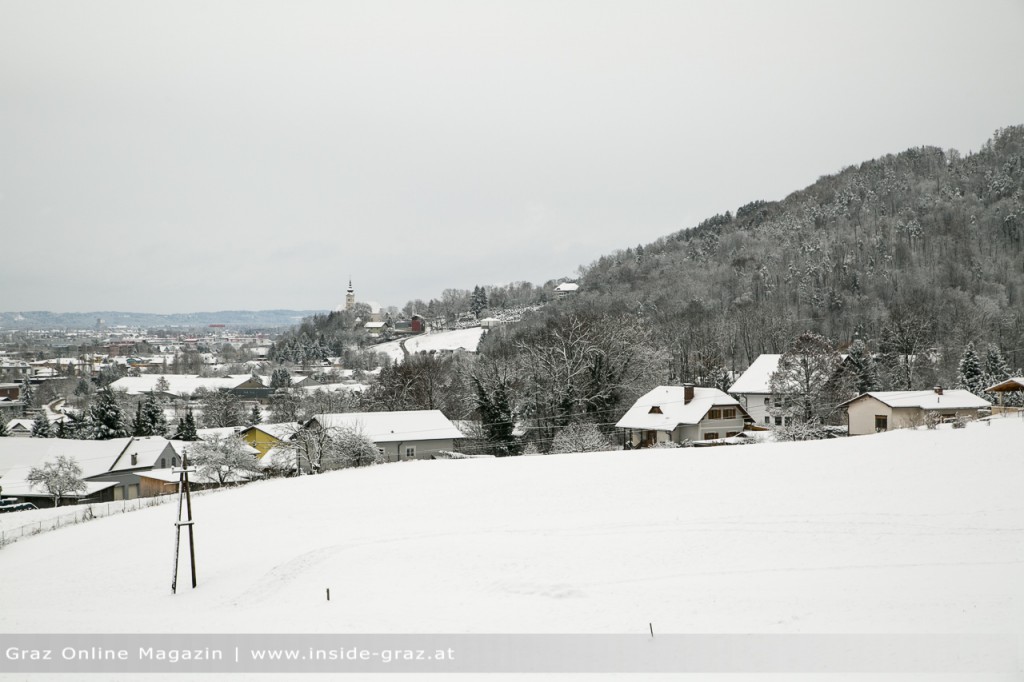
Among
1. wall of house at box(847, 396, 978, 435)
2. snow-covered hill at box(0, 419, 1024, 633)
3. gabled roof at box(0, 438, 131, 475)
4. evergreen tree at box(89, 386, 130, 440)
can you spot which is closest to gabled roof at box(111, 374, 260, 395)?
evergreen tree at box(89, 386, 130, 440)

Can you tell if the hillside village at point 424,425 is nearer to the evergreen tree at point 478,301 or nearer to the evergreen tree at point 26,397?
the evergreen tree at point 26,397

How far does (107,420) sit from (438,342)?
77.8m

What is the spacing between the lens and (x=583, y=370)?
49.5 metres

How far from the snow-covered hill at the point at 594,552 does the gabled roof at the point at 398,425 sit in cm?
1528

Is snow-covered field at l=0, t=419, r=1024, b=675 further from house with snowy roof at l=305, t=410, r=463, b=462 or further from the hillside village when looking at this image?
house with snowy roof at l=305, t=410, r=463, b=462

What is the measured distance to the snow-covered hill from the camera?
1386 centimetres

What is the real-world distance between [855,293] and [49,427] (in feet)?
333

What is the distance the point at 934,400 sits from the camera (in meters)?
39.7

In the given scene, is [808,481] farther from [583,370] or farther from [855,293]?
[855,293]

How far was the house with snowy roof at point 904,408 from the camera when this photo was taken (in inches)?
1524

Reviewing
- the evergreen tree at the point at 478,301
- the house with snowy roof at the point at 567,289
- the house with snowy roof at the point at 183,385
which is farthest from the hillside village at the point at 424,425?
the evergreen tree at the point at 478,301

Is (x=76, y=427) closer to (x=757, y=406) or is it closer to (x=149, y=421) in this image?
(x=149, y=421)

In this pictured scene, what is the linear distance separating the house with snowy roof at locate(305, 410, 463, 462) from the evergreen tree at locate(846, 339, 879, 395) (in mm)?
29637

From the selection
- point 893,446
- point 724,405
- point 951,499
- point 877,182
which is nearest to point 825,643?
point 951,499
